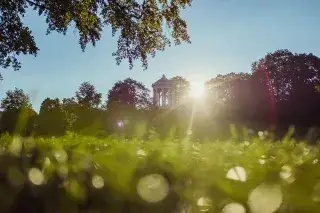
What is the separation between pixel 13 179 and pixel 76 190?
12.7 inches

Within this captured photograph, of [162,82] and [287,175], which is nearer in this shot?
[287,175]

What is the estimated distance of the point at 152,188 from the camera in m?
1.52

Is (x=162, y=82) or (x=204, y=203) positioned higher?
(x=162, y=82)

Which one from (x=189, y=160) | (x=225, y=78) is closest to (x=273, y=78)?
(x=225, y=78)

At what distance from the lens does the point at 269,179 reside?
1.67 meters

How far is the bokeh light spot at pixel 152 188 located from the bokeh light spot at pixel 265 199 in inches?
12.9

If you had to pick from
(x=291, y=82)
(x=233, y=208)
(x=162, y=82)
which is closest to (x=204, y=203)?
(x=233, y=208)

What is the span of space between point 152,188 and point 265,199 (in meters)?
0.43

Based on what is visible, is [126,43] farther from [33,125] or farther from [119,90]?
[119,90]

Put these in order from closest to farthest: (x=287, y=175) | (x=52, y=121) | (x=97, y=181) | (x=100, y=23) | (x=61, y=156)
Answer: (x=97, y=181) < (x=287, y=175) < (x=61, y=156) < (x=100, y=23) < (x=52, y=121)

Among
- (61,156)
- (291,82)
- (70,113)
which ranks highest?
(291,82)

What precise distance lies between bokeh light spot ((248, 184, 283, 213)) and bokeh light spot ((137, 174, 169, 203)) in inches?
12.9

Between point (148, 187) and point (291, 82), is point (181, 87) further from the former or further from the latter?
point (148, 187)

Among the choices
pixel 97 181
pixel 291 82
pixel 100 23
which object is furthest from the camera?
pixel 291 82
